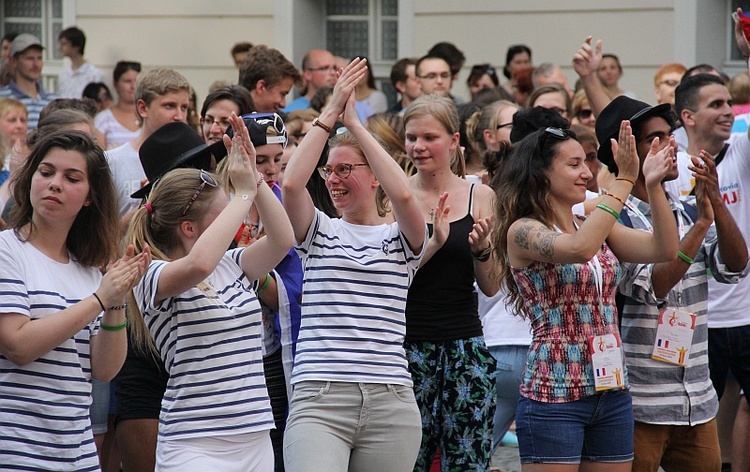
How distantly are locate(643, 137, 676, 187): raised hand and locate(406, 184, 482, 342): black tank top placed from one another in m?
0.86

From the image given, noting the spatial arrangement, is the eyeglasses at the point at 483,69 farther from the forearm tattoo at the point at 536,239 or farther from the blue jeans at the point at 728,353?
the forearm tattoo at the point at 536,239

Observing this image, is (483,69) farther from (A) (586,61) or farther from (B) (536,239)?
(B) (536,239)

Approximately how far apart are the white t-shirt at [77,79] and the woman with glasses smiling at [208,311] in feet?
27.1

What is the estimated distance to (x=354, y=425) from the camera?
159 inches

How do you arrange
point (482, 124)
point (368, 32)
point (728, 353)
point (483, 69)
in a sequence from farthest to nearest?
point (368, 32), point (483, 69), point (482, 124), point (728, 353)

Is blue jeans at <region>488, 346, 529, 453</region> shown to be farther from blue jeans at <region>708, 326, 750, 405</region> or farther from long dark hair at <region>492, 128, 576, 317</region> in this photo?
blue jeans at <region>708, 326, 750, 405</region>

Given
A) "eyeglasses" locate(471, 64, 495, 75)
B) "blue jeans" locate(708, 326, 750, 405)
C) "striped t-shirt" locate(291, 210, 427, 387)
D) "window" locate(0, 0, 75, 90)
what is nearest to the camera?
"striped t-shirt" locate(291, 210, 427, 387)

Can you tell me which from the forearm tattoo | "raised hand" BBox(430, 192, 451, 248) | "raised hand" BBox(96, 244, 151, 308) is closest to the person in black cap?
the forearm tattoo

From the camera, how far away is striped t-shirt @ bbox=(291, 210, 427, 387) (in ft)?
13.5

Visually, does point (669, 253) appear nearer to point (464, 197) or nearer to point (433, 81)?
point (464, 197)

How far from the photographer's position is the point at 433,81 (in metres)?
8.80

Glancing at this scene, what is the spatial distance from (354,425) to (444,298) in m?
0.89

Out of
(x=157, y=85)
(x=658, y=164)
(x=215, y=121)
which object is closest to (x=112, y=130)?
(x=157, y=85)

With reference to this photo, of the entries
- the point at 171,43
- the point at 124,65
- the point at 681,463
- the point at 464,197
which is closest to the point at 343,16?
the point at 171,43
